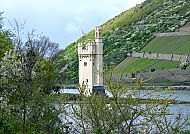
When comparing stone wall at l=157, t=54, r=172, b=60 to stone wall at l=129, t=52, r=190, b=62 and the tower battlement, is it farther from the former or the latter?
the tower battlement

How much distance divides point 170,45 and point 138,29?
23.9 meters

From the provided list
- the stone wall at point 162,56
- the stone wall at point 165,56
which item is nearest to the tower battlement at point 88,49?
the stone wall at point 162,56

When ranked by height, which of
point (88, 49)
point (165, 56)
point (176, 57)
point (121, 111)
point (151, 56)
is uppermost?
point (151, 56)

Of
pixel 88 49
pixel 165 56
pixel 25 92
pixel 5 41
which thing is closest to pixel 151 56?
pixel 165 56

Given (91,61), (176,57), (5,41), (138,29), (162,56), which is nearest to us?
(5,41)

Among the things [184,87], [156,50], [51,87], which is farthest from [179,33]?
[51,87]

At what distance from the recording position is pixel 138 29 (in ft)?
570

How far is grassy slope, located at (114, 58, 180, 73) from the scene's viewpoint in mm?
136000

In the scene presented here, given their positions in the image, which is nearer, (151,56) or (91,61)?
(91,61)

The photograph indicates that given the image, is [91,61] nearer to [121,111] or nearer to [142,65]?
[121,111]

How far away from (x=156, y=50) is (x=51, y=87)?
4967 inches

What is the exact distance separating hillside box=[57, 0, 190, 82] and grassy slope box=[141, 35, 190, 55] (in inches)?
95.9

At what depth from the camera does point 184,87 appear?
115 metres

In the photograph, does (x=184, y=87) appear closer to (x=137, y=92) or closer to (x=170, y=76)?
(x=170, y=76)
